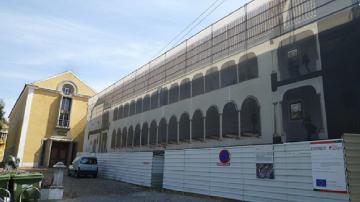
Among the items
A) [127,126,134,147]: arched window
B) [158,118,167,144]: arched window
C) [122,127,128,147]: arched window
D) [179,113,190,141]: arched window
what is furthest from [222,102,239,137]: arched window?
[122,127,128,147]: arched window

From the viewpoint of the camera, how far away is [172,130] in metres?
22.5

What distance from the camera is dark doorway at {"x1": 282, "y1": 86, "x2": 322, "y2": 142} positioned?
41.3ft

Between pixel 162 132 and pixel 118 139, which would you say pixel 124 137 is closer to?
pixel 118 139

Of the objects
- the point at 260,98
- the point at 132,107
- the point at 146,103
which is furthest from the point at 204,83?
the point at 132,107

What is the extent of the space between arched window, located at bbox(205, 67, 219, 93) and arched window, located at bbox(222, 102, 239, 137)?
1.79m

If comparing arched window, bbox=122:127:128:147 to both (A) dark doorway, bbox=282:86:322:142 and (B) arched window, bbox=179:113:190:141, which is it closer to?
(B) arched window, bbox=179:113:190:141

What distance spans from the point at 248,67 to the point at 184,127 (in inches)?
273

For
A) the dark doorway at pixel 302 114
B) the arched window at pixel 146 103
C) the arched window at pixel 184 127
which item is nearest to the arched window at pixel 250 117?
the dark doorway at pixel 302 114

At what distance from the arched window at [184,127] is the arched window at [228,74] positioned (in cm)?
424

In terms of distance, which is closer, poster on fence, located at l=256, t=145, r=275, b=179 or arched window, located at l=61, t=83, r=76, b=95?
poster on fence, located at l=256, t=145, r=275, b=179

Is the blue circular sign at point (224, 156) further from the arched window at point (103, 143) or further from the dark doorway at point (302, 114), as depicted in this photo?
the arched window at point (103, 143)

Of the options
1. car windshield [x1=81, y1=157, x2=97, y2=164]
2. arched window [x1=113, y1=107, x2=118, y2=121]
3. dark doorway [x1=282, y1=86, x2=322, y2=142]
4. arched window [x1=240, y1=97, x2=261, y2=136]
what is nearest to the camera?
dark doorway [x1=282, y1=86, x2=322, y2=142]

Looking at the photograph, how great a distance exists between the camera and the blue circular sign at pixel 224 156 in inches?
562

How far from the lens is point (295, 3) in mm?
14273
